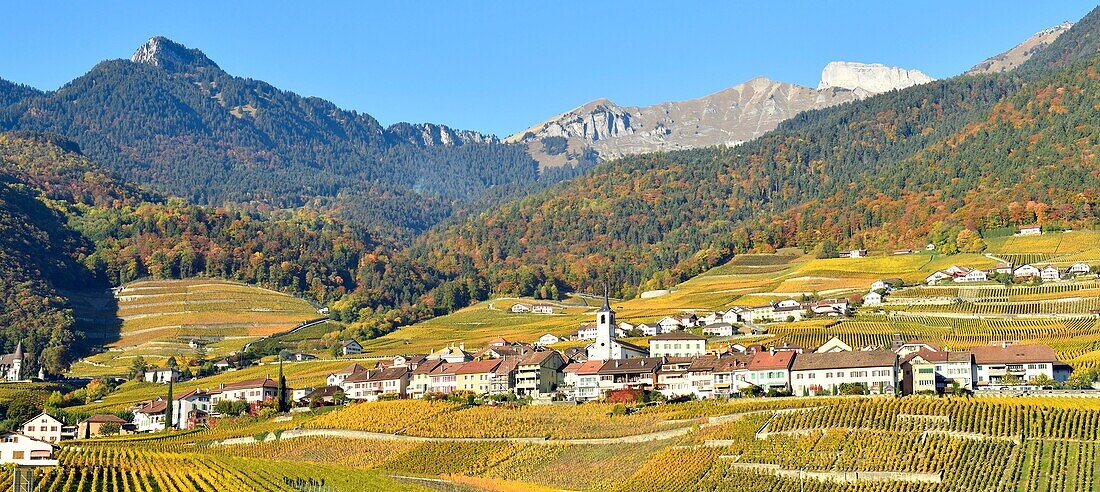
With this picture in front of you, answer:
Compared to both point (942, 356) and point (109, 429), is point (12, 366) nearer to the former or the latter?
point (109, 429)

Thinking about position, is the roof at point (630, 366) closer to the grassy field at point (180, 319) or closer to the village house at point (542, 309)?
the grassy field at point (180, 319)

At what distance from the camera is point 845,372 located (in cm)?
9481

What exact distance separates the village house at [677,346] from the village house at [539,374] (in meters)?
9.92

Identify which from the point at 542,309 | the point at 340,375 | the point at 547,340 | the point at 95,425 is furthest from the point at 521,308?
the point at 95,425

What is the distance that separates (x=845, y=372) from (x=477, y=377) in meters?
33.5

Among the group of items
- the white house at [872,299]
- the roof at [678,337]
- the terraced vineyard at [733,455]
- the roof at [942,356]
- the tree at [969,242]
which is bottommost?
the terraced vineyard at [733,455]

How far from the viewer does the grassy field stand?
161000 millimetres

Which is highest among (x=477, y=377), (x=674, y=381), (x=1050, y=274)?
(x=1050, y=274)

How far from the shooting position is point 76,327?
6752 inches

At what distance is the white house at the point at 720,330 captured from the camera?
131 meters

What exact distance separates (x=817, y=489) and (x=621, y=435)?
19.5 metres

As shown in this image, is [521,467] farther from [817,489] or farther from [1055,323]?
[1055,323]

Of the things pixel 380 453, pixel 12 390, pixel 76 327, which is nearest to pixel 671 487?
pixel 380 453

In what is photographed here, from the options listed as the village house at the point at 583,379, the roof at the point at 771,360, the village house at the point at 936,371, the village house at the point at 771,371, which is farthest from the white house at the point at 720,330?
Answer: the village house at the point at 936,371
